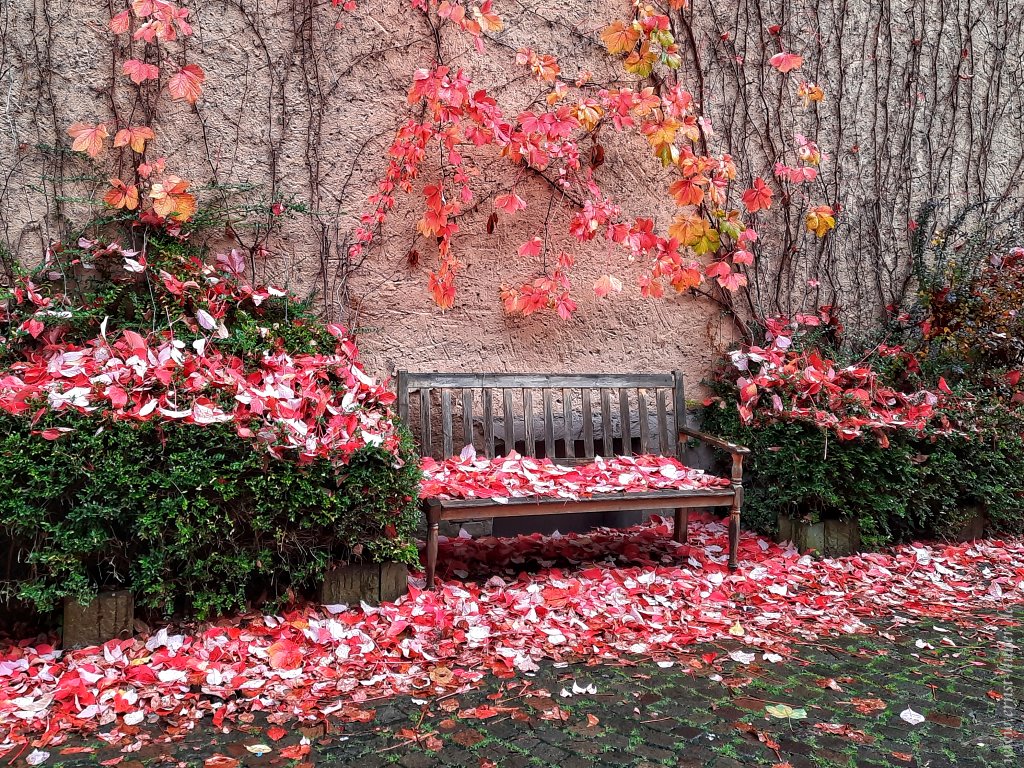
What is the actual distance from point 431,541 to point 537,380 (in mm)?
1172

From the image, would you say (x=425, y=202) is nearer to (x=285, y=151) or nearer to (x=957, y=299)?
(x=285, y=151)

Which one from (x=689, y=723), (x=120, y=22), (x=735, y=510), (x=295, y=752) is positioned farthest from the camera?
(x=735, y=510)

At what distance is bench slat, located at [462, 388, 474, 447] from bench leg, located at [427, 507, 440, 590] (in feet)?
2.36

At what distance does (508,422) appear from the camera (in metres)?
3.94

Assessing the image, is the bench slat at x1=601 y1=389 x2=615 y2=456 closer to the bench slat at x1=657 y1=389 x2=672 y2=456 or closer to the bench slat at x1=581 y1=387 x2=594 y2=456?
the bench slat at x1=581 y1=387 x2=594 y2=456

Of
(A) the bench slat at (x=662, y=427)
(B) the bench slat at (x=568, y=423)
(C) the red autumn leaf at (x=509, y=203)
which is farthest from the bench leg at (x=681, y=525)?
(C) the red autumn leaf at (x=509, y=203)

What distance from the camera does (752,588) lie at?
136 inches

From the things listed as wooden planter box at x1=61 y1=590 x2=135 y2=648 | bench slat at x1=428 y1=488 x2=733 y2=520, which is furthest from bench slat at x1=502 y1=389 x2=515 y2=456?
wooden planter box at x1=61 y1=590 x2=135 y2=648

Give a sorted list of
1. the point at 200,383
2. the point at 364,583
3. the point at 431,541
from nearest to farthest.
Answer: the point at 200,383
the point at 364,583
the point at 431,541

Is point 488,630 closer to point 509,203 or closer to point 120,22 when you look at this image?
point 509,203

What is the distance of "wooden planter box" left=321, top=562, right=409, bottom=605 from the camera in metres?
2.95

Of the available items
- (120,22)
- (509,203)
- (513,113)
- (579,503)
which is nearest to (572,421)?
(579,503)

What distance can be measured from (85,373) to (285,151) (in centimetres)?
161

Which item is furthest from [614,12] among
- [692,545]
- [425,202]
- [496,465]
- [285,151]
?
[692,545]
